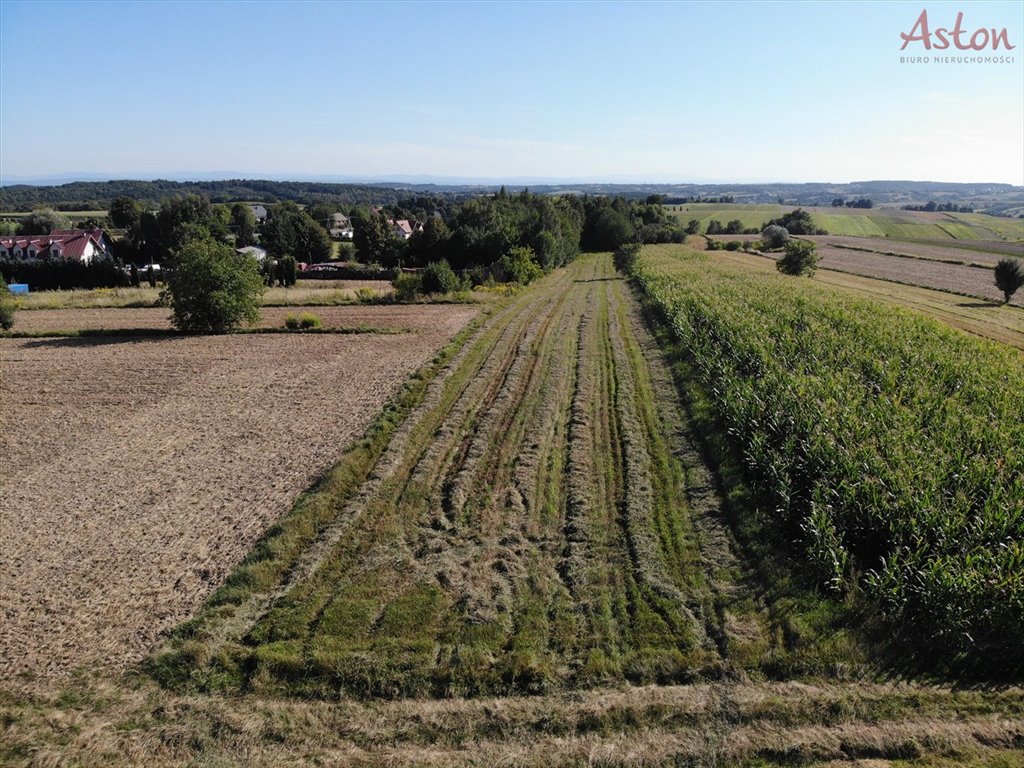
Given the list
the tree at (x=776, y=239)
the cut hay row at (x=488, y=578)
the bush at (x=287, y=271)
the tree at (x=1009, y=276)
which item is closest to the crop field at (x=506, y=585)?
the cut hay row at (x=488, y=578)

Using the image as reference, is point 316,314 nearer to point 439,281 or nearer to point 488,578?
point 439,281

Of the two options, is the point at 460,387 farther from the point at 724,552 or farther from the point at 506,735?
the point at 506,735

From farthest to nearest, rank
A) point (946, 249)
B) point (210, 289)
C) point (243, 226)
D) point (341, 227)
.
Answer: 1. point (341, 227)
2. point (243, 226)
3. point (946, 249)
4. point (210, 289)

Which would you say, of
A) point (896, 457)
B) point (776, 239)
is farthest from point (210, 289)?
point (776, 239)

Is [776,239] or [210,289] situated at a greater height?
[776,239]

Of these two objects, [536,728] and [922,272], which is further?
[922,272]

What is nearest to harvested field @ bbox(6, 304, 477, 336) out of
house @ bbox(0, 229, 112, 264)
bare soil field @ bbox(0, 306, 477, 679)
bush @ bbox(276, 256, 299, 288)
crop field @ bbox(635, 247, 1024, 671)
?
bare soil field @ bbox(0, 306, 477, 679)

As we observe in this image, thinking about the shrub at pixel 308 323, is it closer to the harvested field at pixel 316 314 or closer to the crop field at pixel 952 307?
the harvested field at pixel 316 314
